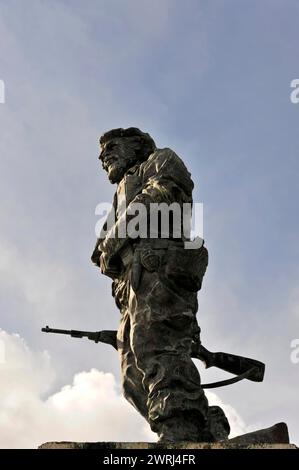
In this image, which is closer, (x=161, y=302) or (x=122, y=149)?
(x=161, y=302)

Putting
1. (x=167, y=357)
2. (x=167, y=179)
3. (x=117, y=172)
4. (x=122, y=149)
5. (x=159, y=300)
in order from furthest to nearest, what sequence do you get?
(x=122, y=149)
(x=117, y=172)
(x=167, y=179)
(x=159, y=300)
(x=167, y=357)

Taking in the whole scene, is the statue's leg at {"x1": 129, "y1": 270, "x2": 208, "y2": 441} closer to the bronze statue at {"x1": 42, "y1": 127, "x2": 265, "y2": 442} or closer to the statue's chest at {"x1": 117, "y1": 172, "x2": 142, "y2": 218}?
the bronze statue at {"x1": 42, "y1": 127, "x2": 265, "y2": 442}

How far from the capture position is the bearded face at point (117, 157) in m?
7.62

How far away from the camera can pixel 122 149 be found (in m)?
7.70

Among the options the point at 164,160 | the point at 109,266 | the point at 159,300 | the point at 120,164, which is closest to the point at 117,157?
the point at 120,164

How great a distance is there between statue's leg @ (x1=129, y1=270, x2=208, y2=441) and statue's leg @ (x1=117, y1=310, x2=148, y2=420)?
0.28m

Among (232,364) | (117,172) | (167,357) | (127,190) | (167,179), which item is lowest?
(167,357)

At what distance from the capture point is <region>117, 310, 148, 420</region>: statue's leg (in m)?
6.22

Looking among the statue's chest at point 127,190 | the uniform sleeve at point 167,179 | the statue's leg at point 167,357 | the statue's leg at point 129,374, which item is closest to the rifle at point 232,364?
the statue's leg at point 129,374

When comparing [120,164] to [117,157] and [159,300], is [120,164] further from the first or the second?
[159,300]

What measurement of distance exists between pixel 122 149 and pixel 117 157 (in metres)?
0.11

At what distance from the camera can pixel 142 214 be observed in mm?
6520
